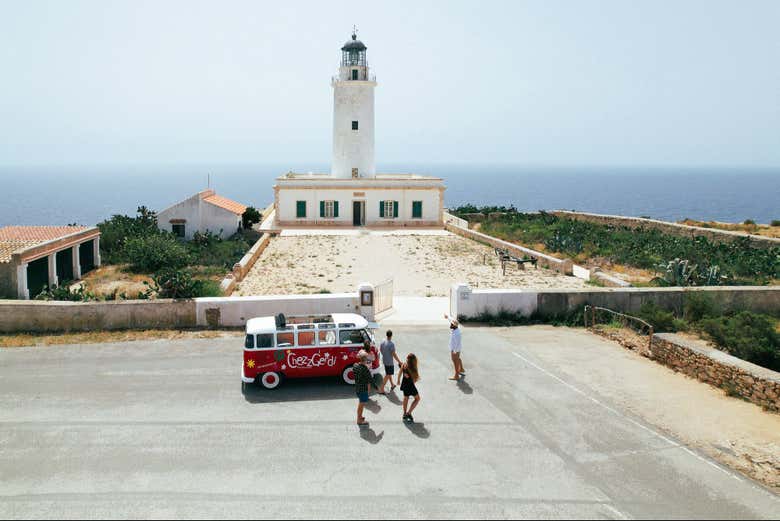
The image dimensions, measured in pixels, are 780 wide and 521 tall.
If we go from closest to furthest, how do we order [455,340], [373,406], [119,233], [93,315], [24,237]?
[373,406] < [455,340] < [93,315] < [24,237] < [119,233]

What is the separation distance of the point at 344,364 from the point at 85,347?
18.9 feet

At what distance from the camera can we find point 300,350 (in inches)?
422

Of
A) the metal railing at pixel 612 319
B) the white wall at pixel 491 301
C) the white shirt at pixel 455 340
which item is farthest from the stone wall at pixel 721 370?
the white shirt at pixel 455 340

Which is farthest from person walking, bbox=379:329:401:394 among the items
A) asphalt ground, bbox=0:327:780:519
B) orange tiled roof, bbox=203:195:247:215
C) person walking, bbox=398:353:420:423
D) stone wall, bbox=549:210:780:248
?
orange tiled roof, bbox=203:195:247:215

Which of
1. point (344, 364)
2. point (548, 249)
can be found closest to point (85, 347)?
point (344, 364)

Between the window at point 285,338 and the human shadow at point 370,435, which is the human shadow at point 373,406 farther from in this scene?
the window at point 285,338

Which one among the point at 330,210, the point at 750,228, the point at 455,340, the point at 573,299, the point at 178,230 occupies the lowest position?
the point at 178,230

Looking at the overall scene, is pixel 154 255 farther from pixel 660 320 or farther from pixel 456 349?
pixel 660 320

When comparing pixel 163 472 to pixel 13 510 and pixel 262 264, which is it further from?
pixel 262 264

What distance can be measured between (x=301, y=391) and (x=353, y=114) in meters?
30.3

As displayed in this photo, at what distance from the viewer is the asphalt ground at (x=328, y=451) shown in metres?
7.19

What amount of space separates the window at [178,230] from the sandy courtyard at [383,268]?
16.8 feet

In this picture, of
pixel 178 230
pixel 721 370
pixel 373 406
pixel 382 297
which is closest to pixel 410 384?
pixel 373 406

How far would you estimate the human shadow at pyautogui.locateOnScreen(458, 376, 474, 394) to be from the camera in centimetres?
1077
